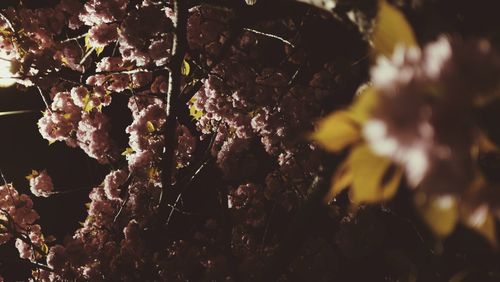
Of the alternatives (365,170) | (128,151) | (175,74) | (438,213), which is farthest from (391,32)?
(128,151)

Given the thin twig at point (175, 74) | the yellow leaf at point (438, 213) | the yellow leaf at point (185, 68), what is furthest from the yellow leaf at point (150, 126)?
the yellow leaf at point (438, 213)

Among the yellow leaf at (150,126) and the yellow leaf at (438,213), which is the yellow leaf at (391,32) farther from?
the yellow leaf at (150,126)

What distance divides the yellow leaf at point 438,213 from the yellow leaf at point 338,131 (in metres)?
0.24

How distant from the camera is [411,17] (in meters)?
1.56

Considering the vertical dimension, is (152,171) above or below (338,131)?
below

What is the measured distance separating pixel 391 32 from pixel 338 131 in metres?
Answer: 0.33

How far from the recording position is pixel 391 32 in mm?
Result: 1182

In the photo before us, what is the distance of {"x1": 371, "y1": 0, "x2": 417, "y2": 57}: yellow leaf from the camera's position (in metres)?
1.16

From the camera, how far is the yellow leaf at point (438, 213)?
109cm

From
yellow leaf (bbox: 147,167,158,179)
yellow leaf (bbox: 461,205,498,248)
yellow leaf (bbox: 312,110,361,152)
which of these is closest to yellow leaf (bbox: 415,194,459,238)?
yellow leaf (bbox: 461,205,498,248)

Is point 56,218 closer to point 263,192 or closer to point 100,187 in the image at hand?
point 100,187

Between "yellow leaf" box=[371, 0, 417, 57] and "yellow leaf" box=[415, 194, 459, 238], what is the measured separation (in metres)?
0.42

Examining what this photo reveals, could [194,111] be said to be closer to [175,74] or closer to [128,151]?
[128,151]

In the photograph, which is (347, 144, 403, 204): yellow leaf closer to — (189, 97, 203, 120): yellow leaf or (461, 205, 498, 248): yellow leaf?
(461, 205, 498, 248): yellow leaf
